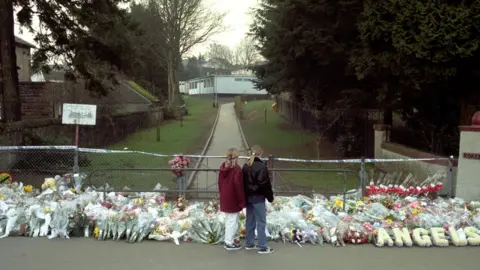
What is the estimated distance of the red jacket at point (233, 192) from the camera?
7184mm

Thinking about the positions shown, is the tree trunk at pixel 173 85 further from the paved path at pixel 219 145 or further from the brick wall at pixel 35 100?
the brick wall at pixel 35 100

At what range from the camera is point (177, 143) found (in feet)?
88.1

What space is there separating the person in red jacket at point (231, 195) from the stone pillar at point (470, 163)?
18.8 feet

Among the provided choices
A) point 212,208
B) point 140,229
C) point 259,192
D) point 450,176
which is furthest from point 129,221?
point 450,176

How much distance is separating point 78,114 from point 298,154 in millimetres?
12198

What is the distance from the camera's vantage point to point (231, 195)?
7188mm

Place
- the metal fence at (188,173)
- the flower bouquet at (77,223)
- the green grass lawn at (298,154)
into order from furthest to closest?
the green grass lawn at (298,154), the metal fence at (188,173), the flower bouquet at (77,223)

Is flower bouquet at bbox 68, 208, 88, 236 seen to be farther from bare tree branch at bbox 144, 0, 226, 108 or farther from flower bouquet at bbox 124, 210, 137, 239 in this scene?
bare tree branch at bbox 144, 0, 226, 108

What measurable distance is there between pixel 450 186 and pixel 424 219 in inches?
113

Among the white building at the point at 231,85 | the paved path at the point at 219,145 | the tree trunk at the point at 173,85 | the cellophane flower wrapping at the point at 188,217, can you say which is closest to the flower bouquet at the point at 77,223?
the cellophane flower wrapping at the point at 188,217

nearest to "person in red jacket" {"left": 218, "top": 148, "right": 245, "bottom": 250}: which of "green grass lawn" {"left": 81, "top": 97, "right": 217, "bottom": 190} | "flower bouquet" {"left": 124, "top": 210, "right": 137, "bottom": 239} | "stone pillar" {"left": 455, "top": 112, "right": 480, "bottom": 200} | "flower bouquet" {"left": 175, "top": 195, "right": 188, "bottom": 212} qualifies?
"flower bouquet" {"left": 124, "top": 210, "right": 137, "bottom": 239}

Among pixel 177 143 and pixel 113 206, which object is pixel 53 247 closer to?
pixel 113 206

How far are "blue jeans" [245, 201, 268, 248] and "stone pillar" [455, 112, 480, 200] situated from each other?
544 cm

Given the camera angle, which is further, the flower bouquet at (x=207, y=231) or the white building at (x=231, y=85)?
the white building at (x=231, y=85)
